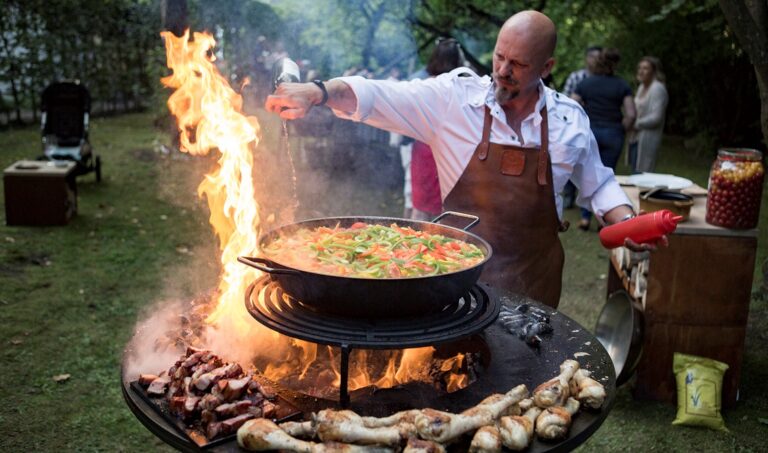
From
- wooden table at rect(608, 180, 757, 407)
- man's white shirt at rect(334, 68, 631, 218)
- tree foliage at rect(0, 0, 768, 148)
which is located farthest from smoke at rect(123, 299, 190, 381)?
tree foliage at rect(0, 0, 768, 148)

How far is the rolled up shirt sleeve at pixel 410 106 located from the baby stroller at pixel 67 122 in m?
8.14

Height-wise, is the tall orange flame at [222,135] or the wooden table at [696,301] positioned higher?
the tall orange flame at [222,135]

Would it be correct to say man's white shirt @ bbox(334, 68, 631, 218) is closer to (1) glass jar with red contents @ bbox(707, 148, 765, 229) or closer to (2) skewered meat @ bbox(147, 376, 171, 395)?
(1) glass jar with red contents @ bbox(707, 148, 765, 229)

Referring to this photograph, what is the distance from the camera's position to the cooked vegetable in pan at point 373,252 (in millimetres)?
2535

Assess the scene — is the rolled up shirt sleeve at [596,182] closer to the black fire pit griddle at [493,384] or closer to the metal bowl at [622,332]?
the black fire pit griddle at [493,384]

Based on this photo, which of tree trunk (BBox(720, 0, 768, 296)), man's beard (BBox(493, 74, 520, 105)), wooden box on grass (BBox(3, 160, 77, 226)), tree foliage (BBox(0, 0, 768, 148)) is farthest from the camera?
tree foliage (BBox(0, 0, 768, 148))

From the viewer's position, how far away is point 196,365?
2.45 meters

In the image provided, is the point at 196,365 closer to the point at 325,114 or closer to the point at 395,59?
the point at 325,114

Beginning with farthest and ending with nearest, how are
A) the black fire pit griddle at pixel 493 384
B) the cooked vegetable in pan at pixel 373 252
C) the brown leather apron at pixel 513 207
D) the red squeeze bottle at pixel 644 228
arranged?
the brown leather apron at pixel 513 207 → the red squeeze bottle at pixel 644 228 → the cooked vegetable in pan at pixel 373 252 → the black fire pit griddle at pixel 493 384

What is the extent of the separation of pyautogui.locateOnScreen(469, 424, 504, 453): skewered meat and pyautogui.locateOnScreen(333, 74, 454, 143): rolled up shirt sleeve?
1889 mm

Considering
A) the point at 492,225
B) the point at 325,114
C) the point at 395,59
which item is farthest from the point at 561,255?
the point at 395,59

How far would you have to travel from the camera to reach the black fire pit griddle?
219 cm

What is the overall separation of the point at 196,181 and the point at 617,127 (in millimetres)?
7103

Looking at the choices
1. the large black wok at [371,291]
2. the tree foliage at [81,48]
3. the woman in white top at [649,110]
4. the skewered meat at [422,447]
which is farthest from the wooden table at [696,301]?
the tree foliage at [81,48]
